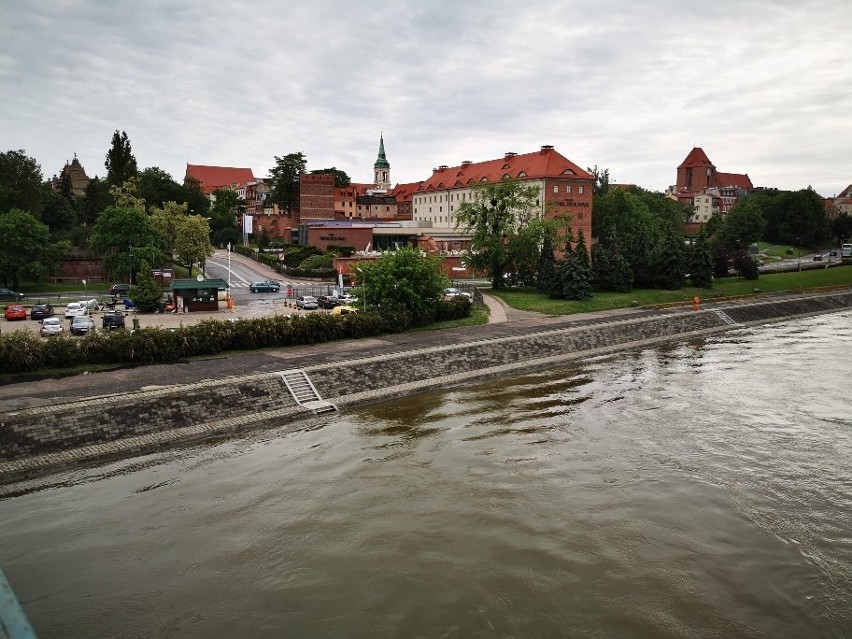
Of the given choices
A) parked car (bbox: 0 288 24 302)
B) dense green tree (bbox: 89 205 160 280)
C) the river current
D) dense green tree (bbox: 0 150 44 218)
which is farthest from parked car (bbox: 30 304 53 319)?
dense green tree (bbox: 0 150 44 218)

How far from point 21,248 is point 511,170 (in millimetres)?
51944

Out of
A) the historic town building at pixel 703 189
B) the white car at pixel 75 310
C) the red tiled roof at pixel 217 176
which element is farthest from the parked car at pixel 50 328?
the historic town building at pixel 703 189

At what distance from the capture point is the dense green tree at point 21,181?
59166 mm

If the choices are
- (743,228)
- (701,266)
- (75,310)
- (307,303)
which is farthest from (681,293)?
(75,310)

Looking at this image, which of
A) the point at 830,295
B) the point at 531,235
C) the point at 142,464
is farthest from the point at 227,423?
the point at 830,295

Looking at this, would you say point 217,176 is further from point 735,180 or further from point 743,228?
point 735,180

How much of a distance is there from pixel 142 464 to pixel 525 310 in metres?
29.4

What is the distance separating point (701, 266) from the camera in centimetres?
5397

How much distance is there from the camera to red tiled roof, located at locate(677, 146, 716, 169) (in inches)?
5620

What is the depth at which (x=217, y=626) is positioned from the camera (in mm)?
11352

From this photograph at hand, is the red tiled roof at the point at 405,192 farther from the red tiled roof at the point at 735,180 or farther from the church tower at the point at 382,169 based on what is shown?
the red tiled roof at the point at 735,180

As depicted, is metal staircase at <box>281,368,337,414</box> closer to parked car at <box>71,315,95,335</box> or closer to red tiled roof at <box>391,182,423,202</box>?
parked car at <box>71,315,95,335</box>

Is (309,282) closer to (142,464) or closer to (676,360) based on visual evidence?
(676,360)

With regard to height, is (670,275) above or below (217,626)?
above
